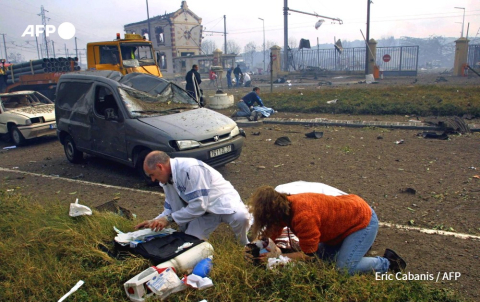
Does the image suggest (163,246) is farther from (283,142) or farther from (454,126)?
(454,126)

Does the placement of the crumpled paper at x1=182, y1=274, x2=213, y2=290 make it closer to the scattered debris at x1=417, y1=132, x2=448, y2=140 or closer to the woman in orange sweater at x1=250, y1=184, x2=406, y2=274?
the woman in orange sweater at x1=250, y1=184, x2=406, y2=274

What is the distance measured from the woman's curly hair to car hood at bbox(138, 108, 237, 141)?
3.16m

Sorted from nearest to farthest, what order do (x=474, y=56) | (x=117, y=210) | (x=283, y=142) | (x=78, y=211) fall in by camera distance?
1. (x=78, y=211)
2. (x=117, y=210)
3. (x=283, y=142)
4. (x=474, y=56)

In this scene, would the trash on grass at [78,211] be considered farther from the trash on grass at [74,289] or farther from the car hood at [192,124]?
the car hood at [192,124]

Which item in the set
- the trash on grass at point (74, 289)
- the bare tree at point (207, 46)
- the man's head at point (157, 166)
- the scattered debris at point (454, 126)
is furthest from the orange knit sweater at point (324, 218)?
the bare tree at point (207, 46)

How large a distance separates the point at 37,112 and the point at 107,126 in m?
5.51

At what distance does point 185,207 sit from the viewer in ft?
12.5

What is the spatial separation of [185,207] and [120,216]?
118 centimetres

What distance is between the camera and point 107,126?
7.10m

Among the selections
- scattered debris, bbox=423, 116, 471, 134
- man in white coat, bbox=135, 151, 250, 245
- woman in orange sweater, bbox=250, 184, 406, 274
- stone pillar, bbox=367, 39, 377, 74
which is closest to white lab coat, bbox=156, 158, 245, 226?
man in white coat, bbox=135, 151, 250, 245

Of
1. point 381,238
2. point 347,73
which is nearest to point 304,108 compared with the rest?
point 381,238

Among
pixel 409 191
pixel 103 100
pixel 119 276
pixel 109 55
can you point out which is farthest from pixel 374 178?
pixel 109 55

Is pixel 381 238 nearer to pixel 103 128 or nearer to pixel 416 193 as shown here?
pixel 416 193

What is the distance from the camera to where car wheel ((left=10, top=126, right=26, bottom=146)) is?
10922 mm
